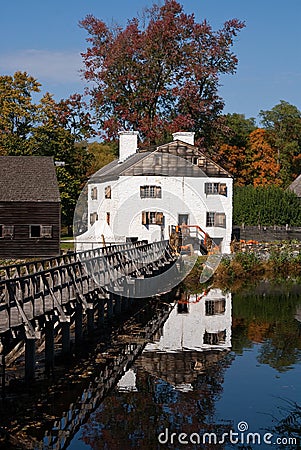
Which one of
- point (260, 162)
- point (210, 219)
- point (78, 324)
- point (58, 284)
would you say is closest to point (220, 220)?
point (210, 219)

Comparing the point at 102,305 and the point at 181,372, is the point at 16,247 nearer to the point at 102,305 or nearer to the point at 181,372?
the point at 102,305

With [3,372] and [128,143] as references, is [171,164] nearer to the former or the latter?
[128,143]

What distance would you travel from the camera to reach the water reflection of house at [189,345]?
2089cm

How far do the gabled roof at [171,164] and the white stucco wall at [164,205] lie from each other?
0.34 metres

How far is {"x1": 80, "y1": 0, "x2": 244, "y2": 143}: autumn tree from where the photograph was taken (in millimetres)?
55781

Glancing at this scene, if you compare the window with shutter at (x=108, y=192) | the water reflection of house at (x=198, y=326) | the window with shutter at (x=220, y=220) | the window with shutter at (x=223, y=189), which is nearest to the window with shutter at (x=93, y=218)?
the window with shutter at (x=108, y=192)

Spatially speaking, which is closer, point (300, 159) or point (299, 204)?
point (299, 204)

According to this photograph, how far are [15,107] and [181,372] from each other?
4061 centimetres

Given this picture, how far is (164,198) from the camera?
158 ft

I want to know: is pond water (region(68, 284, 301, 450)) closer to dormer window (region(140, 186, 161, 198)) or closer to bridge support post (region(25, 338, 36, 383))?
bridge support post (region(25, 338, 36, 383))

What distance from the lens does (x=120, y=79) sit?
2231 inches

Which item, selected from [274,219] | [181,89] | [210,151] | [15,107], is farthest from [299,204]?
[15,107]

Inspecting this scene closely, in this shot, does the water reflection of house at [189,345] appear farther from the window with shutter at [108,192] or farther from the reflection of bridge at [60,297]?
the window with shutter at [108,192]

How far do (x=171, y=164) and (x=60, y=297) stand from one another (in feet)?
92.2
